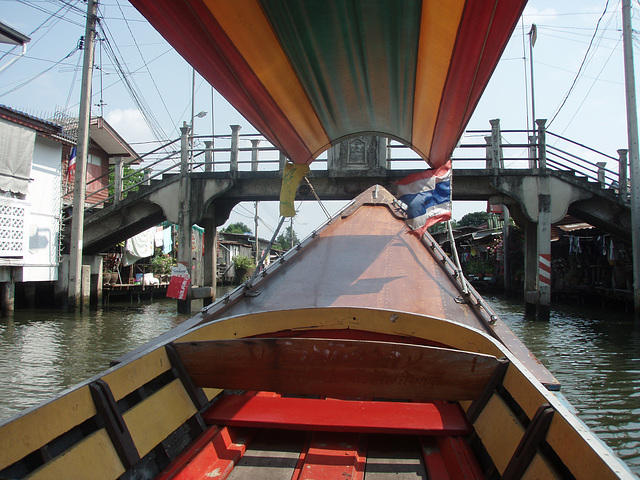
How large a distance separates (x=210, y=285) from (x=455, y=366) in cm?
1182

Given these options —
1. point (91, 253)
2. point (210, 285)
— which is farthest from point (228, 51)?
point (91, 253)

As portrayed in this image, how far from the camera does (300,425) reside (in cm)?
249

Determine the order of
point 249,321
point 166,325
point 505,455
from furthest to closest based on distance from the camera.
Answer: point 166,325 → point 249,321 → point 505,455

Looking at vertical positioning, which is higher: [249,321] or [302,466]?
[249,321]

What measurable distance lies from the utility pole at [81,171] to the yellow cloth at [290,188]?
8144 millimetres

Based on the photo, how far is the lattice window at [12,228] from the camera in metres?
11.1

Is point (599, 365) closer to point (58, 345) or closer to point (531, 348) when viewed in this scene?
point (531, 348)

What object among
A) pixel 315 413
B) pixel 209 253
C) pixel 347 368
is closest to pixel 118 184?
pixel 209 253

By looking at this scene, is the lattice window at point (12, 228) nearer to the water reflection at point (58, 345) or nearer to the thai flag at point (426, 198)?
the water reflection at point (58, 345)

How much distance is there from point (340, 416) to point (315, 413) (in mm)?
161

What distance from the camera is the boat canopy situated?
114 inches

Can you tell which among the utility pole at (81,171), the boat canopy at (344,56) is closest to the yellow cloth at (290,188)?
the boat canopy at (344,56)

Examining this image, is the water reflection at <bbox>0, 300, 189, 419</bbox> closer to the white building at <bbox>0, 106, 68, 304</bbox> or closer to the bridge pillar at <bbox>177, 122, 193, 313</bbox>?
the white building at <bbox>0, 106, 68, 304</bbox>

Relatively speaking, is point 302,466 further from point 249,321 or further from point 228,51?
point 228,51
